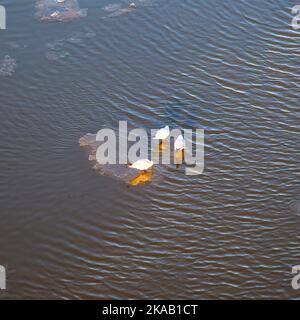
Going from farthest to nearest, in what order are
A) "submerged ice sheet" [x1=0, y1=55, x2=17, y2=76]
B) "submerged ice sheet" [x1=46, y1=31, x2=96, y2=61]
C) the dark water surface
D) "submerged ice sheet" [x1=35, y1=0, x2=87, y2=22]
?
"submerged ice sheet" [x1=35, y1=0, x2=87, y2=22] → "submerged ice sheet" [x1=46, y1=31, x2=96, y2=61] → "submerged ice sheet" [x1=0, y1=55, x2=17, y2=76] → the dark water surface

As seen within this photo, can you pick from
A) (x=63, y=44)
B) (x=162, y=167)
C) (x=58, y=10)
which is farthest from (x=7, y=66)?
(x=162, y=167)

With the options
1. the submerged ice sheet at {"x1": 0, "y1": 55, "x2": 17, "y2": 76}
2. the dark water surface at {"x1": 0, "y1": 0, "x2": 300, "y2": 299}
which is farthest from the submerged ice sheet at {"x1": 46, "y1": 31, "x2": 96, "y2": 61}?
the submerged ice sheet at {"x1": 0, "y1": 55, "x2": 17, "y2": 76}

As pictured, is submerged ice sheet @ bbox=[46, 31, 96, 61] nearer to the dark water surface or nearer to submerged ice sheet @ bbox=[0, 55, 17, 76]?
the dark water surface

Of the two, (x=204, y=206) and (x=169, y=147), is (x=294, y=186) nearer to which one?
(x=204, y=206)

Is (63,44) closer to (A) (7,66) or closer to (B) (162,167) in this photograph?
(A) (7,66)

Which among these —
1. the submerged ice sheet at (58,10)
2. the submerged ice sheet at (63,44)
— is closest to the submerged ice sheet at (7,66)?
the submerged ice sheet at (63,44)

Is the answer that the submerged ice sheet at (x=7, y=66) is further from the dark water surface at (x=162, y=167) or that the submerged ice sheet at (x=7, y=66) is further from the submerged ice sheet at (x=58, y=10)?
the submerged ice sheet at (x=58, y=10)

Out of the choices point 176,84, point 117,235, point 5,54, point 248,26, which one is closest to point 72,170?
point 117,235
